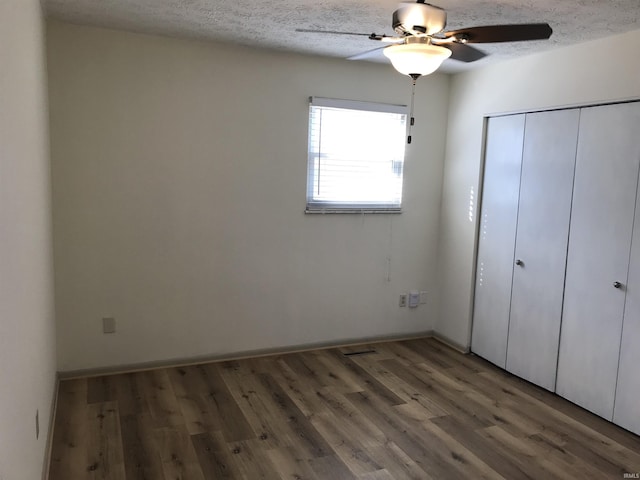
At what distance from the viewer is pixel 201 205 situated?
3846 millimetres

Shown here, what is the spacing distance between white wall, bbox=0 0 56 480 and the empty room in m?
0.04

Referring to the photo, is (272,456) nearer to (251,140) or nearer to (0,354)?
(0,354)

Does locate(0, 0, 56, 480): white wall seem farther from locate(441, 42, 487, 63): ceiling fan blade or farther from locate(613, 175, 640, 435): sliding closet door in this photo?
locate(613, 175, 640, 435): sliding closet door

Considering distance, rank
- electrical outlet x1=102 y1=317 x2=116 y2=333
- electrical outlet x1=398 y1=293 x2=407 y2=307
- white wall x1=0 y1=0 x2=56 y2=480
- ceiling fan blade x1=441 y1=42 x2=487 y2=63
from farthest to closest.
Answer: electrical outlet x1=398 y1=293 x2=407 y2=307, electrical outlet x1=102 y1=317 x2=116 y2=333, ceiling fan blade x1=441 y1=42 x2=487 y2=63, white wall x1=0 y1=0 x2=56 y2=480

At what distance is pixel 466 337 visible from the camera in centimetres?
448

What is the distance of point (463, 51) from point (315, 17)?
98cm

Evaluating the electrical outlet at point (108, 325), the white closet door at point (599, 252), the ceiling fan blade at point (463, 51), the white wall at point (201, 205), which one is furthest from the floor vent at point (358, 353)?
the ceiling fan blade at point (463, 51)

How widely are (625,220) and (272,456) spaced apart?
8.35 feet

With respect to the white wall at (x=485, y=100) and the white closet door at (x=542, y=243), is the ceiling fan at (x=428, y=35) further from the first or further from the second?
the white closet door at (x=542, y=243)

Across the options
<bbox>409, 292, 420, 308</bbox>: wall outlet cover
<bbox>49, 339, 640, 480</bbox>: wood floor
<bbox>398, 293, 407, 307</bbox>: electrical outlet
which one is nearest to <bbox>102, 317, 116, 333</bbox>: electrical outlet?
<bbox>49, 339, 640, 480</bbox>: wood floor

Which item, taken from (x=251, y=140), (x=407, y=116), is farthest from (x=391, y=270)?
(x=251, y=140)

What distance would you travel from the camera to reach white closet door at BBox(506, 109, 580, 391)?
3.55m

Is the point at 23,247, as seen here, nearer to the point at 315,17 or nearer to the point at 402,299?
the point at 315,17

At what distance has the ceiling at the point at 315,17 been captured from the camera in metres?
2.70
